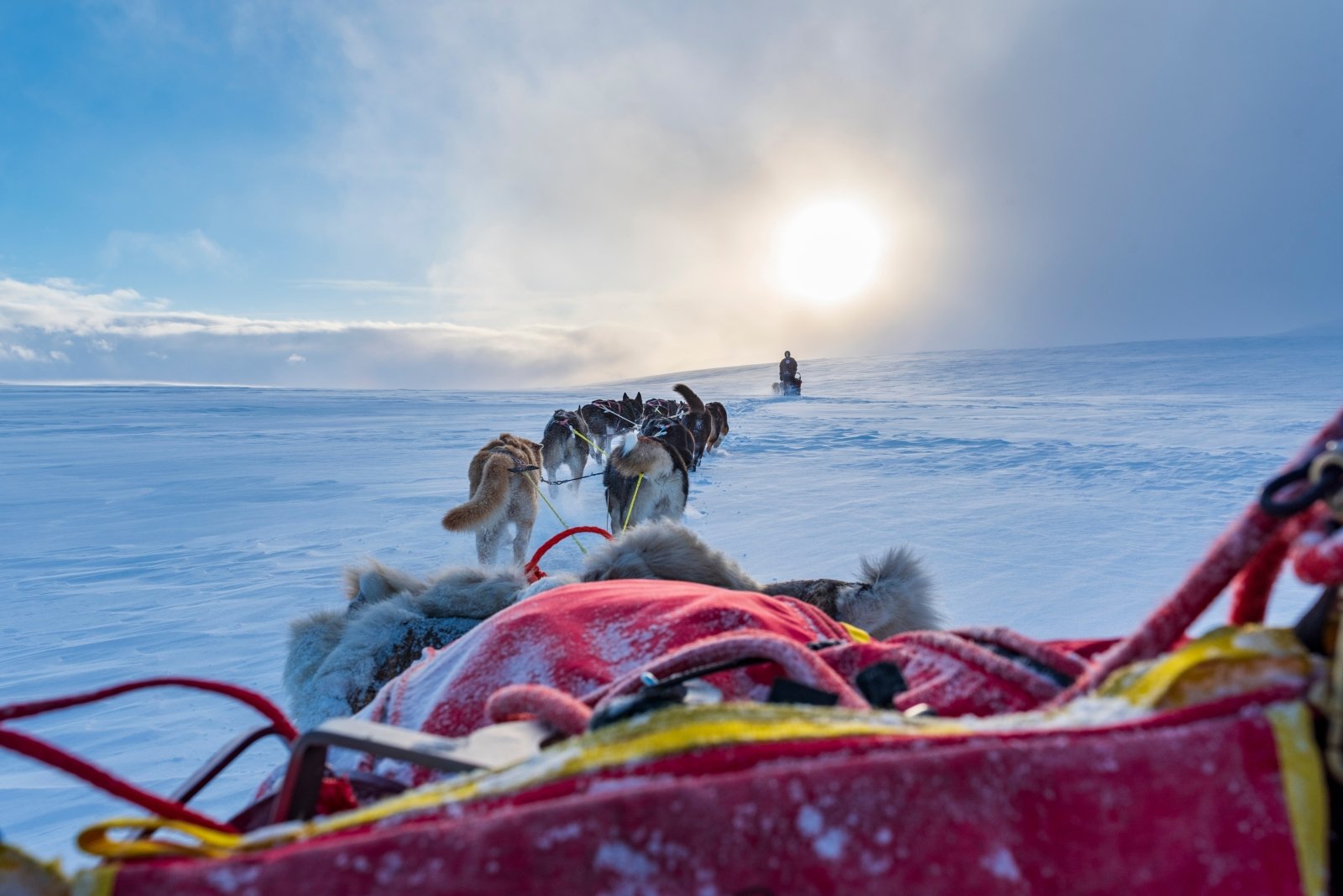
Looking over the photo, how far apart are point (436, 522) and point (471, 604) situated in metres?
5.71

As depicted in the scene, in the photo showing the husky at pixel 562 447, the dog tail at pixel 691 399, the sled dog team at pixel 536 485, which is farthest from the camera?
the dog tail at pixel 691 399

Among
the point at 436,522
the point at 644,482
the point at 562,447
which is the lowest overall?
the point at 436,522

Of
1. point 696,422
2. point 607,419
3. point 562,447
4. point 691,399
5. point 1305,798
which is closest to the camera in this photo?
point 1305,798

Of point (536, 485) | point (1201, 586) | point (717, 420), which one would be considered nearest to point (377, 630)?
point (1201, 586)

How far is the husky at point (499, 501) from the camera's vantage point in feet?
16.3

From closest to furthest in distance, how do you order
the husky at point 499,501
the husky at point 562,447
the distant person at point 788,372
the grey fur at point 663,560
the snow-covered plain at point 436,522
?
the grey fur at point 663,560 → the snow-covered plain at point 436,522 → the husky at point 499,501 → the husky at point 562,447 → the distant person at point 788,372

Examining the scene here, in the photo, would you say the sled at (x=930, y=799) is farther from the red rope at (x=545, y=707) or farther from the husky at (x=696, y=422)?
the husky at (x=696, y=422)

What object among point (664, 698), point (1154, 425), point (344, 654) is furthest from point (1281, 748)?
point (1154, 425)

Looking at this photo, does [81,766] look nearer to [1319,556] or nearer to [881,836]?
[881,836]

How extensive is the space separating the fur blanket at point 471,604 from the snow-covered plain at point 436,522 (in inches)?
13.5

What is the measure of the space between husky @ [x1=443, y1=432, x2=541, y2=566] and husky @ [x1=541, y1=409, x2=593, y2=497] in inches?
101

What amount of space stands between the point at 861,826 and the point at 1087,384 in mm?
22832

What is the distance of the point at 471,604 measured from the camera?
205cm

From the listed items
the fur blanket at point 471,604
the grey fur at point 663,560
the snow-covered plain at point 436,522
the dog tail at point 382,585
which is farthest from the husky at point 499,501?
the grey fur at point 663,560
